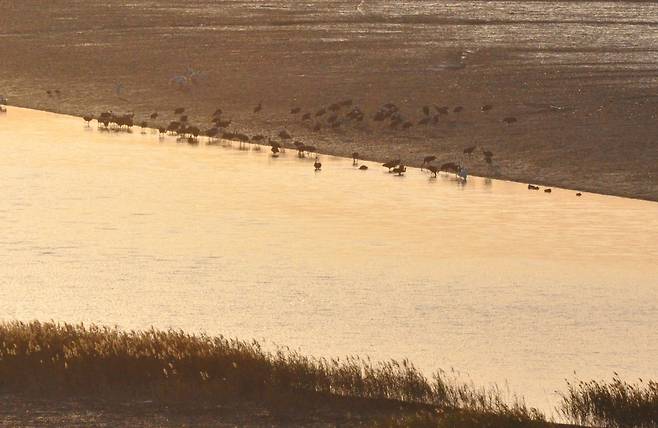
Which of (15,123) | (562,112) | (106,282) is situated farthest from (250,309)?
(15,123)

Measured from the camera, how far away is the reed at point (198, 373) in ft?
62.9

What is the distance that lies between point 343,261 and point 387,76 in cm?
2920

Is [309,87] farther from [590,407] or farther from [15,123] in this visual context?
[590,407]

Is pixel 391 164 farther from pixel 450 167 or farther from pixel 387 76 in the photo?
pixel 387 76

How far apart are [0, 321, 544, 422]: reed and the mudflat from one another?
64.5ft

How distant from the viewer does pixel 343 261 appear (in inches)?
1162

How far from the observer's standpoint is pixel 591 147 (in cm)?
4316

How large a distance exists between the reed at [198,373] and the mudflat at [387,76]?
19.7 metres

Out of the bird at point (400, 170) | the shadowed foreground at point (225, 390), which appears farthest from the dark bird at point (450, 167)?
the shadowed foreground at point (225, 390)

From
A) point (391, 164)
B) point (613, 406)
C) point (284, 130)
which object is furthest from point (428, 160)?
point (613, 406)

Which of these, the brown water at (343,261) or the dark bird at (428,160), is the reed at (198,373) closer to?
the brown water at (343,261)

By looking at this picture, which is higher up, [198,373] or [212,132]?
[212,132]

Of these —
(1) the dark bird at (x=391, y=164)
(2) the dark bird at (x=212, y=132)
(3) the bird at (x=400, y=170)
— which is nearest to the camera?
(3) the bird at (x=400, y=170)

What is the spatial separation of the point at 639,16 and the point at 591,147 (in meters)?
46.1
